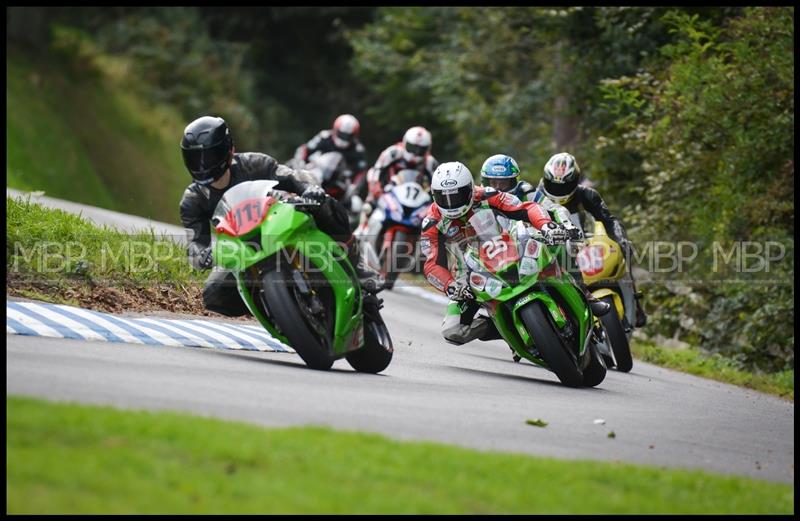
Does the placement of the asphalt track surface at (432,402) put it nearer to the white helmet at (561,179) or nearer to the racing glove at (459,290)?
the racing glove at (459,290)

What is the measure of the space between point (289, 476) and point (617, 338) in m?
7.77

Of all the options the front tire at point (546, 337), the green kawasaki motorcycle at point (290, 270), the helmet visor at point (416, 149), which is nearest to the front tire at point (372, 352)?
the green kawasaki motorcycle at point (290, 270)

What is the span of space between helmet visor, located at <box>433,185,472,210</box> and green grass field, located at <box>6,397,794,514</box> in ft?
14.3

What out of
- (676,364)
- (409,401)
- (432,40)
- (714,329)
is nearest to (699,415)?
(409,401)

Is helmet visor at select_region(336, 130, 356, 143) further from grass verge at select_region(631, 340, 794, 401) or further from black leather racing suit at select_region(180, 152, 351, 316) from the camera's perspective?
black leather racing suit at select_region(180, 152, 351, 316)

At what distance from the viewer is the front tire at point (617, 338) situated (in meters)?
13.7

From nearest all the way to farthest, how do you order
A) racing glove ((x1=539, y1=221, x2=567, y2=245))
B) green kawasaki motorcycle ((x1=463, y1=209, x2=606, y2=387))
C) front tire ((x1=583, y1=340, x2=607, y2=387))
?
green kawasaki motorcycle ((x1=463, y1=209, x2=606, y2=387)) < racing glove ((x1=539, y1=221, x2=567, y2=245)) < front tire ((x1=583, y1=340, x2=607, y2=387))

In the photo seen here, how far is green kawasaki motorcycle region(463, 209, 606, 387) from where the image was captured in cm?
1131

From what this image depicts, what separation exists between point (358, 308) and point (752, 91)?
8.43m

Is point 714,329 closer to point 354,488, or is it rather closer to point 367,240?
point 367,240

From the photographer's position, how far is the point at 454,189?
1165 cm

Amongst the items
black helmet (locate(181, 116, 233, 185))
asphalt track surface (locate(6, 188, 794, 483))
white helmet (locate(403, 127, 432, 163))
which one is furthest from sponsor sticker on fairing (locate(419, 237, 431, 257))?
white helmet (locate(403, 127, 432, 163))

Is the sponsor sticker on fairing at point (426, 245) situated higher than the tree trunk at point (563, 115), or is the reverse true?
the tree trunk at point (563, 115)

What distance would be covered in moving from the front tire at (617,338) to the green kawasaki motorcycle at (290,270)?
3799mm
